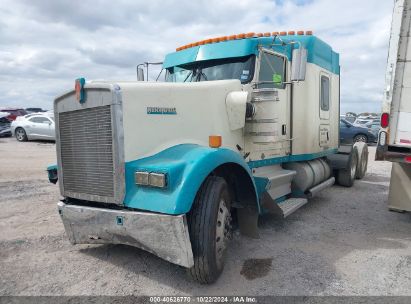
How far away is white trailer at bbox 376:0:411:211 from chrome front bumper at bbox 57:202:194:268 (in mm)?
3360

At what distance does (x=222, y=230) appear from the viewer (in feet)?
12.5

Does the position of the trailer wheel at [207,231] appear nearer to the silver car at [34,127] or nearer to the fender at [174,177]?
the fender at [174,177]

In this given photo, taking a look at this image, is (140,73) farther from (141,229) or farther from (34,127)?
(34,127)

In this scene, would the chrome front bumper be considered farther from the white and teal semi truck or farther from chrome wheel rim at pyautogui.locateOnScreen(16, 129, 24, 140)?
chrome wheel rim at pyautogui.locateOnScreen(16, 129, 24, 140)

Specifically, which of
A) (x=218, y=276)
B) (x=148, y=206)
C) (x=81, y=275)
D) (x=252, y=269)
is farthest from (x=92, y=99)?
(x=252, y=269)

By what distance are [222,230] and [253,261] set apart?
766mm

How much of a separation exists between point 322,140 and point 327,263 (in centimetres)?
341

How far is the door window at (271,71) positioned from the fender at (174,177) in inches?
72.1

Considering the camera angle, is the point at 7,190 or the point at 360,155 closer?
the point at 7,190

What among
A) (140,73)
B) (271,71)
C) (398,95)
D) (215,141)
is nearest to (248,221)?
(215,141)

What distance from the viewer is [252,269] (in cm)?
406

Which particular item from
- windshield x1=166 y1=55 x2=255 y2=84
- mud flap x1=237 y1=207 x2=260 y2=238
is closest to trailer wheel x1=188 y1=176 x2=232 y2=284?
mud flap x1=237 y1=207 x2=260 y2=238

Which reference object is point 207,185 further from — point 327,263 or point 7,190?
point 7,190

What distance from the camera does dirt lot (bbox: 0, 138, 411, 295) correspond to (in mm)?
3627
